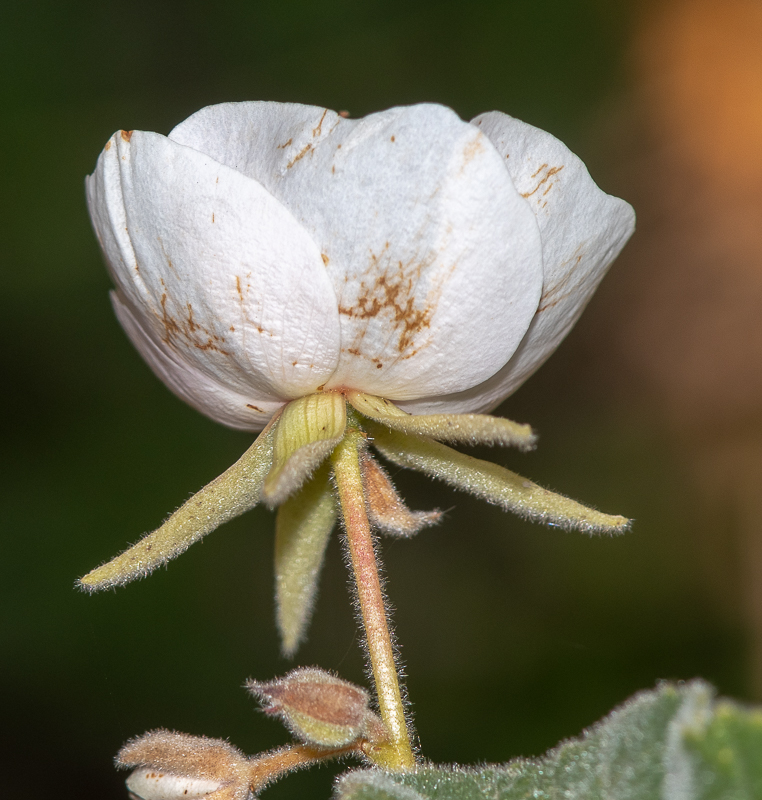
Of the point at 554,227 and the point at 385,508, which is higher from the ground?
the point at 554,227

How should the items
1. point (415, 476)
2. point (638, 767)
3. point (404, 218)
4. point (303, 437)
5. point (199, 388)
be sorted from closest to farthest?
point (638, 767) → point (404, 218) → point (303, 437) → point (199, 388) → point (415, 476)

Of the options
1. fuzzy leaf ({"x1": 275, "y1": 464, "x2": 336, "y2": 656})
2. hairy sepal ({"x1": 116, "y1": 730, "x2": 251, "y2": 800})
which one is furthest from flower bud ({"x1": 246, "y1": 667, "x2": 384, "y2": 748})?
fuzzy leaf ({"x1": 275, "y1": 464, "x2": 336, "y2": 656})

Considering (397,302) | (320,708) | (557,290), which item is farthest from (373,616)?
(557,290)

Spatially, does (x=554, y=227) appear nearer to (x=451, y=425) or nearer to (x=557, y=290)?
(x=557, y=290)

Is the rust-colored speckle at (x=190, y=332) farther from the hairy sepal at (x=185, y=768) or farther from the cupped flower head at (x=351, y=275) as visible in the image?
the hairy sepal at (x=185, y=768)

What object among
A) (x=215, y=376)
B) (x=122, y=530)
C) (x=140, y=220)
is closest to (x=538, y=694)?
(x=122, y=530)

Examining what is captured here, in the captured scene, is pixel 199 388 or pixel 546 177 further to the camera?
pixel 199 388

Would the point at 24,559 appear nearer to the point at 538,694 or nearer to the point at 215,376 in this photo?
the point at 538,694
